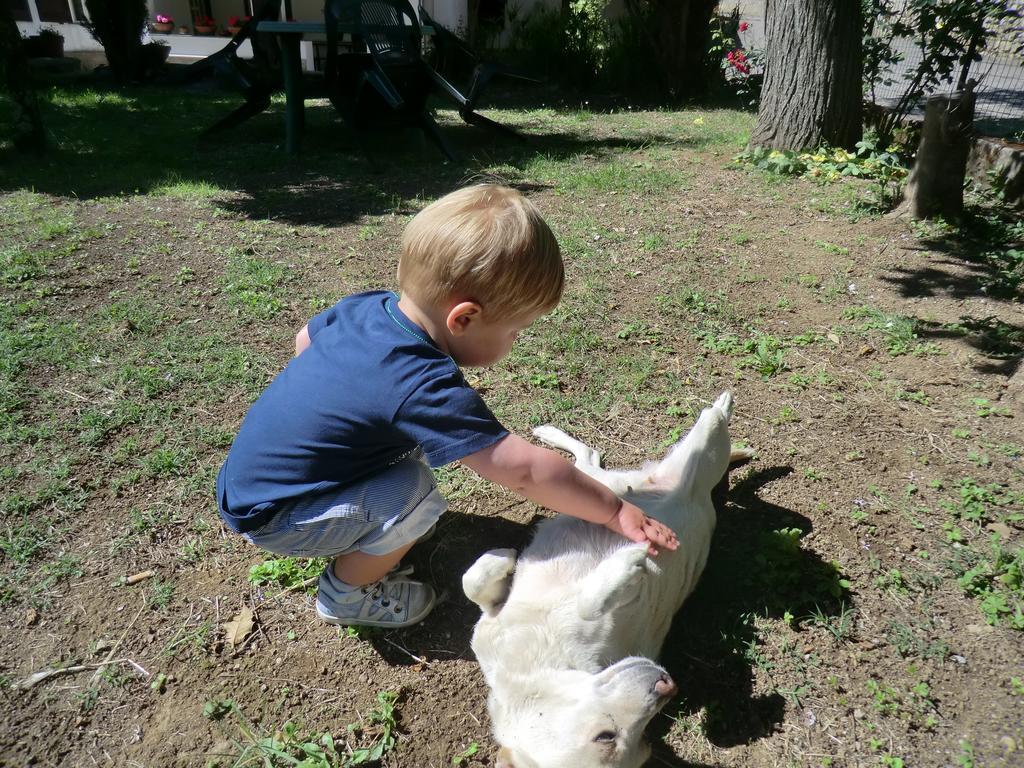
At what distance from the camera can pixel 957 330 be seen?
3723 mm

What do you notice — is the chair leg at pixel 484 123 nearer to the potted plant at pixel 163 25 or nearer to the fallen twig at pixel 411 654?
the fallen twig at pixel 411 654

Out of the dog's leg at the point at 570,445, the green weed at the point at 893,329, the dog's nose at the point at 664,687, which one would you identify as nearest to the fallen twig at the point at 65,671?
the dog's nose at the point at 664,687

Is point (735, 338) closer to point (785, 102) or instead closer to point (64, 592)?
point (64, 592)

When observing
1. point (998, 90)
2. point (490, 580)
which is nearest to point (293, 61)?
point (490, 580)

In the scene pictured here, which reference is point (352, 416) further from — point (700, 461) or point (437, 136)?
point (437, 136)

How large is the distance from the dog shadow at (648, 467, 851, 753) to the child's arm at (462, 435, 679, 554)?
0.46 meters

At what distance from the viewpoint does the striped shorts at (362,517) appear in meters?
1.99

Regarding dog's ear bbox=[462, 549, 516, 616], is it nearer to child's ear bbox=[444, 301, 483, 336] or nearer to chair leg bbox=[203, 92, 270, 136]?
child's ear bbox=[444, 301, 483, 336]

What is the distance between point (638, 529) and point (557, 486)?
32cm

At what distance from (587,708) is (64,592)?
1.85 meters

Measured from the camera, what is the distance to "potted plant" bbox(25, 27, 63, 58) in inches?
584

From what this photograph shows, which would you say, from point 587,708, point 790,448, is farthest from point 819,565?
point 587,708

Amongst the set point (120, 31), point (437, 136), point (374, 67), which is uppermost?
point (120, 31)

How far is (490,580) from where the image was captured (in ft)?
6.37
